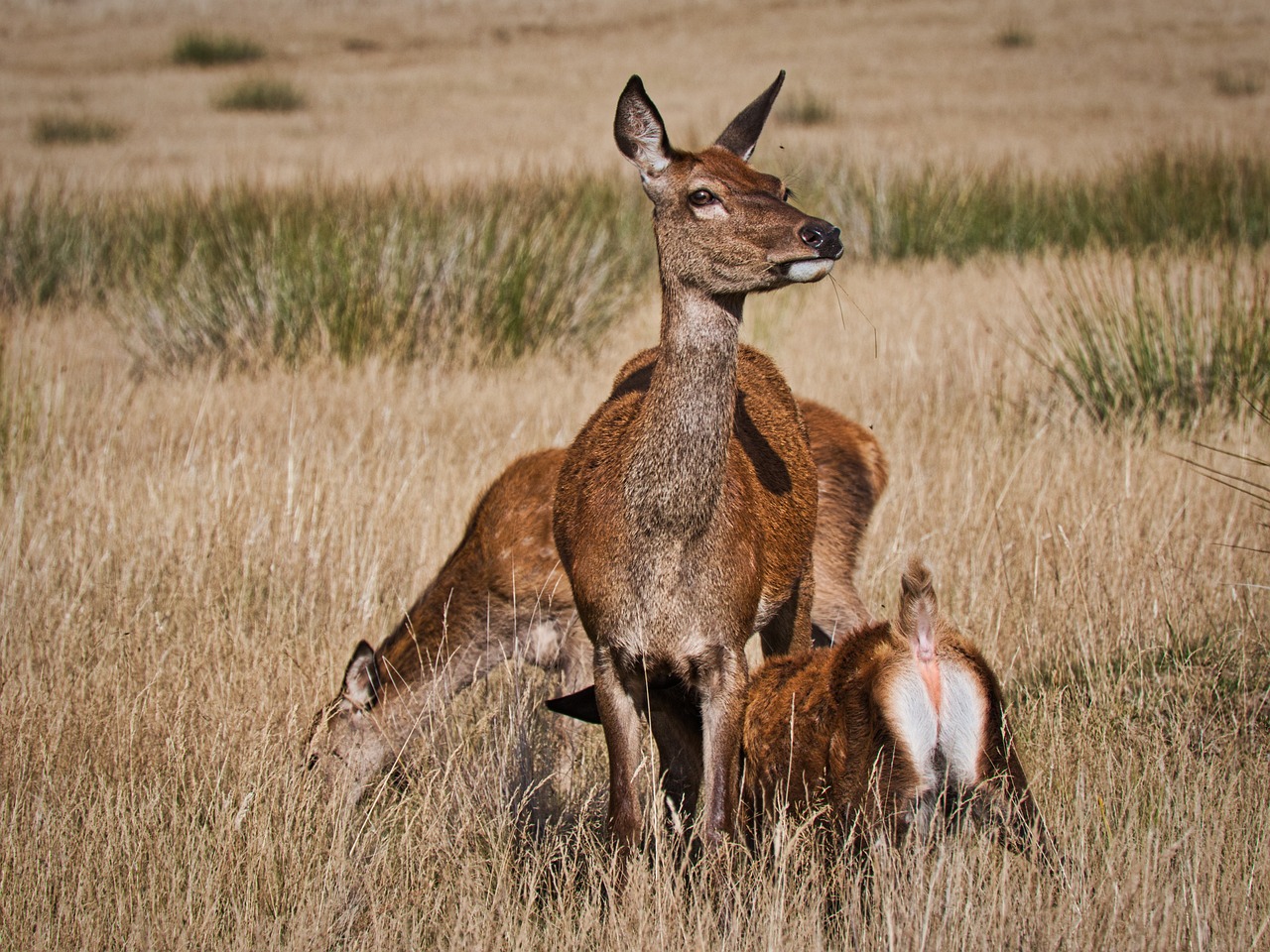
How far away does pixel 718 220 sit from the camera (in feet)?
11.7

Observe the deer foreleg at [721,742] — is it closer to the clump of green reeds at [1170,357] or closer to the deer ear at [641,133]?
the deer ear at [641,133]

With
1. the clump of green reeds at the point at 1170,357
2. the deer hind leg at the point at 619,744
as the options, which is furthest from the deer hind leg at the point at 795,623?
the clump of green reeds at the point at 1170,357

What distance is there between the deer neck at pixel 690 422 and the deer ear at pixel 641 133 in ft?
1.21

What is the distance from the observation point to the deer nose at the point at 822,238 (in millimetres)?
3379

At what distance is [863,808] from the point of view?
317cm

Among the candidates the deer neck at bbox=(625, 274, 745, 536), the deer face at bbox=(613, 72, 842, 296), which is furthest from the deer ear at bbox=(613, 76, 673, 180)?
the deer neck at bbox=(625, 274, 745, 536)

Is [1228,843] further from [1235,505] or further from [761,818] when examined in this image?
[1235,505]

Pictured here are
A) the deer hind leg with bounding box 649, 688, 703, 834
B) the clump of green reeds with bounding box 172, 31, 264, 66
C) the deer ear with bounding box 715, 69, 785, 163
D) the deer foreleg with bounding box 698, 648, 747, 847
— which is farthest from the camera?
the clump of green reeds with bounding box 172, 31, 264, 66

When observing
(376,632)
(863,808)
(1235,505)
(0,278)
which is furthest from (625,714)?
(0,278)

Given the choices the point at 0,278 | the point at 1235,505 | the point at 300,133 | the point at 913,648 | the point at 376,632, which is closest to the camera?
the point at 913,648

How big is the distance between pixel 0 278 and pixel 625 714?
37.8ft

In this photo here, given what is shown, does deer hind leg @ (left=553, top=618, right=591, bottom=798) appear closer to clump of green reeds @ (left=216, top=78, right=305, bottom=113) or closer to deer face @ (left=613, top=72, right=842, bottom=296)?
deer face @ (left=613, top=72, right=842, bottom=296)

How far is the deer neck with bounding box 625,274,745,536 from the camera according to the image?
142 inches

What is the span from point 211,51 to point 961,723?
2171 inches
